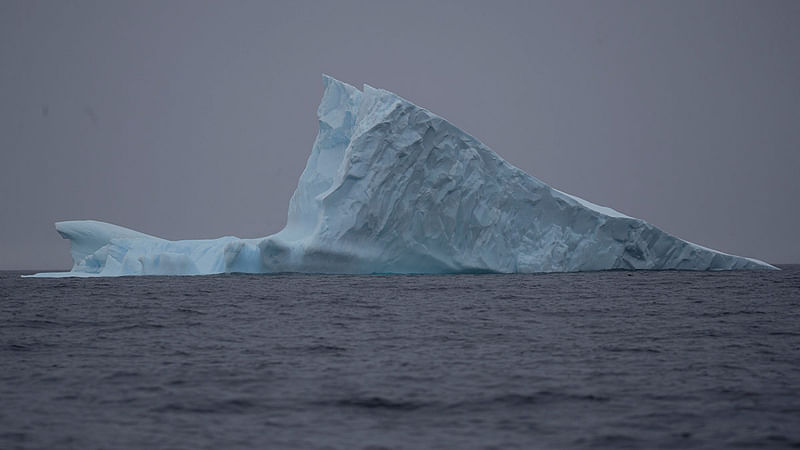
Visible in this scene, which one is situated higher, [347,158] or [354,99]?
[354,99]

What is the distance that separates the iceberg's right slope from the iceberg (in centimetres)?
3

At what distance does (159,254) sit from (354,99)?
26.3ft

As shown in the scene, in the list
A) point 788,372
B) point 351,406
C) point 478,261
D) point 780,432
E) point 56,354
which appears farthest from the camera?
point 478,261

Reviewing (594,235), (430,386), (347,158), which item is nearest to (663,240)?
(594,235)

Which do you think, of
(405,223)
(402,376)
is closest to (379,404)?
(402,376)

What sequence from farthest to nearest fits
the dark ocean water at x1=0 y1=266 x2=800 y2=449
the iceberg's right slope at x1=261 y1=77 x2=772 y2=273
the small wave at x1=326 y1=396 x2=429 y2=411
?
the iceberg's right slope at x1=261 y1=77 x2=772 y2=273, the small wave at x1=326 y1=396 x2=429 y2=411, the dark ocean water at x1=0 y1=266 x2=800 y2=449

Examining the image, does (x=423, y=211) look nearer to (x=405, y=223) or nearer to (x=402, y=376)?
(x=405, y=223)

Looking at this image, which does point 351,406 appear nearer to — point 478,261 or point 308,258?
point 308,258

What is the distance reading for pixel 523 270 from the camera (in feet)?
85.4

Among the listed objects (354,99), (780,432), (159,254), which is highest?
(354,99)

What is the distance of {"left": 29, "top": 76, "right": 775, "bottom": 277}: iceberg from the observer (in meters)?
24.0

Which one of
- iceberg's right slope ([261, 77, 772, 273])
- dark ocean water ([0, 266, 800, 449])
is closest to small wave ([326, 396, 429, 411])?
dark ocean water ([0, 266, 800, 449])

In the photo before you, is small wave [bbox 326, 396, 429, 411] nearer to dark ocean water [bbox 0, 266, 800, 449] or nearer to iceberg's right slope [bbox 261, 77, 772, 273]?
dark ocean water [bbox 0, 266, 800, 449]

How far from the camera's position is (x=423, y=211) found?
24359mm
